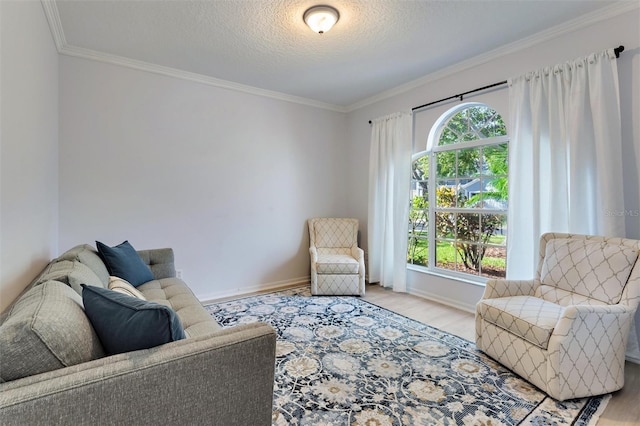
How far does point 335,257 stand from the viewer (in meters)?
4.09

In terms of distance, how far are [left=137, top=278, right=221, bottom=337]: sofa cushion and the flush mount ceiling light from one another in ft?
7.36

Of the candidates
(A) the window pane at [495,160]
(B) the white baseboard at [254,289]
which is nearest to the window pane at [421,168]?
(A) the window pane at [495,160]

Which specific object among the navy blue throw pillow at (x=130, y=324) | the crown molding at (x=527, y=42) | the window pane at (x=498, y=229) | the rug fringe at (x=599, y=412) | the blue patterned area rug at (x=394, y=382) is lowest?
the rug fringe at (x=599, y=412)

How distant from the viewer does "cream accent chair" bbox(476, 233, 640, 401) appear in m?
1.81

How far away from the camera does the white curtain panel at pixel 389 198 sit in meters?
3.93

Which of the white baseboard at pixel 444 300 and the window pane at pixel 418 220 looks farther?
the window pane at pixel 418 220

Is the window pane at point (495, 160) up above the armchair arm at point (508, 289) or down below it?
above

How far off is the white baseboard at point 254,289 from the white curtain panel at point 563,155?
2618 millimetres

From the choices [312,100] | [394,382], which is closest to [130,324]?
[394,382]

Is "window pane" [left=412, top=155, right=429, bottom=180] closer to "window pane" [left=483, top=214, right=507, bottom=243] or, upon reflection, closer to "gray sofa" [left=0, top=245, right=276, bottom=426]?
"window pane" [left=483, top=214, right=507, bottom=243]

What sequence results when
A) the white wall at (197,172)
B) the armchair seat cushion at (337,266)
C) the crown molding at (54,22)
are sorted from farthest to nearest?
the armchair seat cushion at (337,266), the white wall at (197,172), the crown molding at (54,22)

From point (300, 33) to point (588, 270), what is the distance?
285 cm

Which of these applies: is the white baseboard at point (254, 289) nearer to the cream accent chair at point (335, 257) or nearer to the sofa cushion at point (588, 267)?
the cream accent chair at point (335, 257)

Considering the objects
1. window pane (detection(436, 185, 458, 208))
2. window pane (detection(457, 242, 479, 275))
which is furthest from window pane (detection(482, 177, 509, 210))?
window pane (detection(457, 242, 479, 275))
